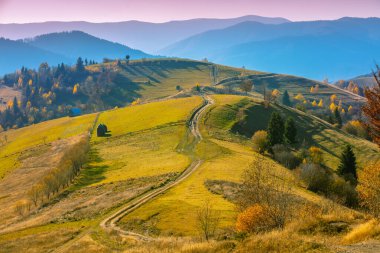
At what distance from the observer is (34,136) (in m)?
154

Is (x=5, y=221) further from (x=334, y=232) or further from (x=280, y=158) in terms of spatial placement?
(x=280, y=158)

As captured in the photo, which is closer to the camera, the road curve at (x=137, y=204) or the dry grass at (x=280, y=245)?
the dry grass at (x=280, y=245)

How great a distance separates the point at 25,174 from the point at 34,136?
61248 millimetres

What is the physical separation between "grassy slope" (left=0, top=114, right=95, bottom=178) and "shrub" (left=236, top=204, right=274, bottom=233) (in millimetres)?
100265

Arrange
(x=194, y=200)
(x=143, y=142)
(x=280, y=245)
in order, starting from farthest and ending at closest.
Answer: (x=143, y=142)
(x=194, y=200)
(x=280, y=245)

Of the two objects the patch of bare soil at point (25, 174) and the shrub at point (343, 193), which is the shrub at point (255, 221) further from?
the patch of bare soil at point (25, 174)

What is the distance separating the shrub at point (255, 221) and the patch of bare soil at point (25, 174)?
40792 millimetres

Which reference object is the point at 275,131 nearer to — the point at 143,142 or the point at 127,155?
the point at 143,142

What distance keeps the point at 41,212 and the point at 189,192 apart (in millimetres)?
25457

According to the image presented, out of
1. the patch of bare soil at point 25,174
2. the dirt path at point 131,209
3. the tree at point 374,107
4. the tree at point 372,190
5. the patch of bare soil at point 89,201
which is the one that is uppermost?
the tree at point 374,107

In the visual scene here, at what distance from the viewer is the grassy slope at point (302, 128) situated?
11462cm

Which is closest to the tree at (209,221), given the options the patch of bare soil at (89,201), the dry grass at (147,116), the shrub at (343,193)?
the patch of bare soil at (89,201)

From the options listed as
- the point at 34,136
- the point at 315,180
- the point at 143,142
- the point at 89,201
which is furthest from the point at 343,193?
the point at 34,136

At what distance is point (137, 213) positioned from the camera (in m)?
47.3
